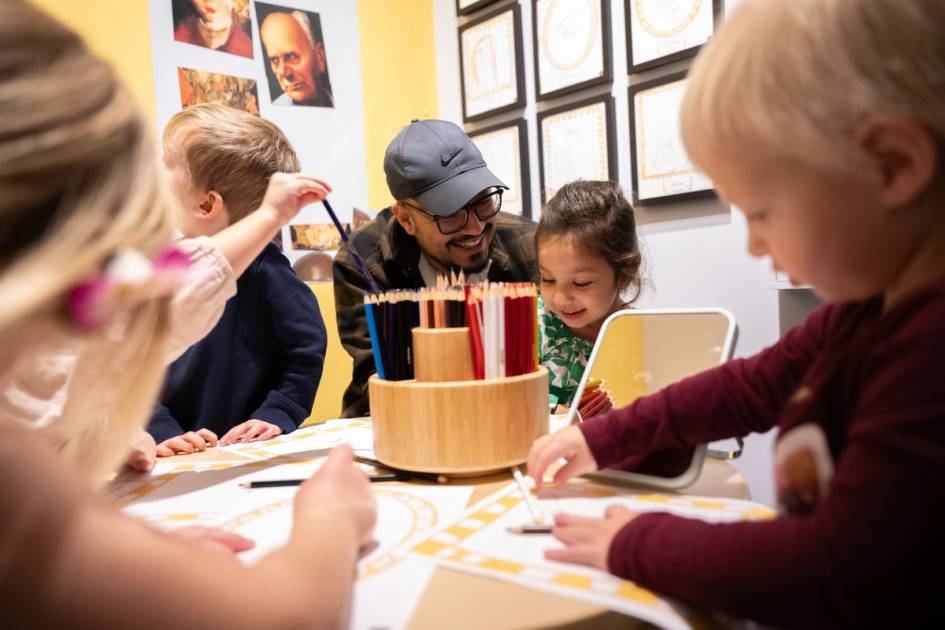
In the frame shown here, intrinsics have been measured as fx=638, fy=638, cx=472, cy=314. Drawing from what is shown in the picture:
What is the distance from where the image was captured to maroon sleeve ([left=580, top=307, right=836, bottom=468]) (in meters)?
0.55

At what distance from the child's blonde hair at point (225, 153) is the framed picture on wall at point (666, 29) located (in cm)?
100

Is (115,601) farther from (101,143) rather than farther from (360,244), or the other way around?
(360,244)

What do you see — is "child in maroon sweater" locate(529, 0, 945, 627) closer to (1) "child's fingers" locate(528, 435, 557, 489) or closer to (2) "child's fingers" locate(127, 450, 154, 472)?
(1) "child's fingers" locate(528, 435, 557, 489)

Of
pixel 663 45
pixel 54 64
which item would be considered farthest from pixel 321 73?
pixel 54 64

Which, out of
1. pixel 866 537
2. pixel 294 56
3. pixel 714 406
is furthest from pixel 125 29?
pixel 866 537

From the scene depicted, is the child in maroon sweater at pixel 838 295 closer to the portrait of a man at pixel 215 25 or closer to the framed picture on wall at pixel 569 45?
the framed picture on wall at pixel 569 45

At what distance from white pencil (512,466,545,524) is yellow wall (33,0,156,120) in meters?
1.45

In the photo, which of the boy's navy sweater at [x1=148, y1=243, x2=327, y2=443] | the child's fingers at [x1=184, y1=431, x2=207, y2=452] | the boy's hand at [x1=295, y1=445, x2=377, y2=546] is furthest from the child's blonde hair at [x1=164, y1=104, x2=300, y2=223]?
the boy's hand at [x1=295, y1=445, x2=377, y2=546]

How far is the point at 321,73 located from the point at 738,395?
1833 mm

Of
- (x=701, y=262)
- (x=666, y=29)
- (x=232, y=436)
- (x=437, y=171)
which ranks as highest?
(x=666, y=29)

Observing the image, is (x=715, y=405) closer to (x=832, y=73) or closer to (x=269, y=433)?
(x=832, y=73)

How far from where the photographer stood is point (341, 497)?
1.63 ft

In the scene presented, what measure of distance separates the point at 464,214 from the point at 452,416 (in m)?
0.89

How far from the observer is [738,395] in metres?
0.57
